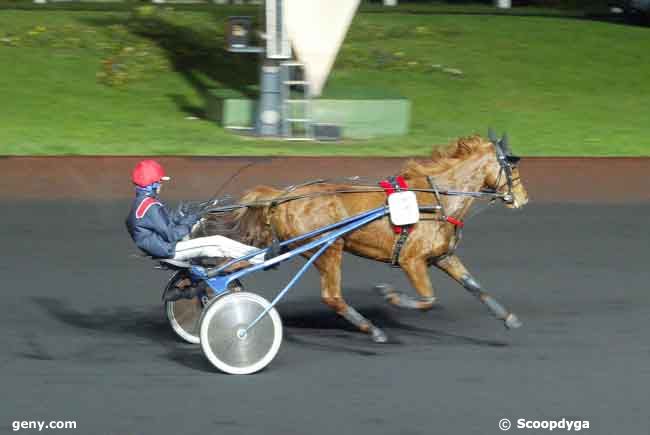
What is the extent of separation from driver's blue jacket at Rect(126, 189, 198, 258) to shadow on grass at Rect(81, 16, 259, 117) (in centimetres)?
964

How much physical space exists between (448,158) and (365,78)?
10.7 m

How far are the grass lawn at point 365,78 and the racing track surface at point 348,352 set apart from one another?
4.17 meters

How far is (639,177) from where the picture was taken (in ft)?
41.9

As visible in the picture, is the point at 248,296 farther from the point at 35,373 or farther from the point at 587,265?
the point at 587,265

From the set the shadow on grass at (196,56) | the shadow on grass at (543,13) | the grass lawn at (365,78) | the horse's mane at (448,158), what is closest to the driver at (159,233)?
the horse's mane at (448,158)

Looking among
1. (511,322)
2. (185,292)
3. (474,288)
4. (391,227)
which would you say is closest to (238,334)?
(185,292)

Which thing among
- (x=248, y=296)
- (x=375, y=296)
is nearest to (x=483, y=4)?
(x=375, y=296)

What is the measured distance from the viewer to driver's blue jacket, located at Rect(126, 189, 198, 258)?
6.59 meters

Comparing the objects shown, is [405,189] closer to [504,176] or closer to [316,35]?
[504,176]

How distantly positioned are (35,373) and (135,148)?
24.0 feet

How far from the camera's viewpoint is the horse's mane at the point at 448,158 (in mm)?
7246

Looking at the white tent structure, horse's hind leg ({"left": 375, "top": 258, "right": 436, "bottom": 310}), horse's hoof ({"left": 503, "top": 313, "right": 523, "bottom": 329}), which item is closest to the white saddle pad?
horse's hind leg ({"left": 375, "top": 258, "right": 436, "bottom": 310})

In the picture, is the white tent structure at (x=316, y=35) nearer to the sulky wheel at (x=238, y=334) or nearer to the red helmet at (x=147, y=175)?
the red helmet at (x=147, y=175)

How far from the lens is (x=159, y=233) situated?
6617mm
